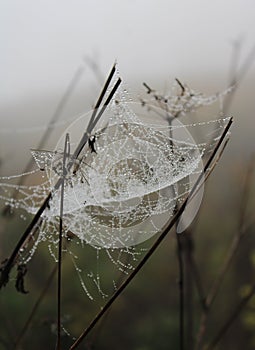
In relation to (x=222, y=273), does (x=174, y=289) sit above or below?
below

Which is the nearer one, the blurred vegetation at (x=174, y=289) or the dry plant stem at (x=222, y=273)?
the dry plant stem at (x=222, y=273)

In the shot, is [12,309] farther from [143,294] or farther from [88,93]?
[88,93]

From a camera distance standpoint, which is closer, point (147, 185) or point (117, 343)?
point (147, 185)

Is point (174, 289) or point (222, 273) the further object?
point (174, 289)

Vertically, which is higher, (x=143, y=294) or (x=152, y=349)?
(x=143, y=294)

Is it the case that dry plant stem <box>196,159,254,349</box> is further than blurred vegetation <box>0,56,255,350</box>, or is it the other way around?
blurred vegetation <box>0,56,255,350</box>

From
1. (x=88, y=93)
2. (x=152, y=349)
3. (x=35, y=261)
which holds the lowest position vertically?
(x=152, y=349)

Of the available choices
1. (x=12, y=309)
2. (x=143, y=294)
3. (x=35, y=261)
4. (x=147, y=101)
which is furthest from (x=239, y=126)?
(x=147, y=101)

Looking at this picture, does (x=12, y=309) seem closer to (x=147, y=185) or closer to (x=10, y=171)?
(x=10, y=171)

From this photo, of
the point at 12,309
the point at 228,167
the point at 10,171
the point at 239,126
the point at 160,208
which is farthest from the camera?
the point at 228,167

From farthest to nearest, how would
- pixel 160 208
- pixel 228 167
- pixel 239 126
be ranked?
pixel 228 167 < pixel 239 126 < pixel 160 208
